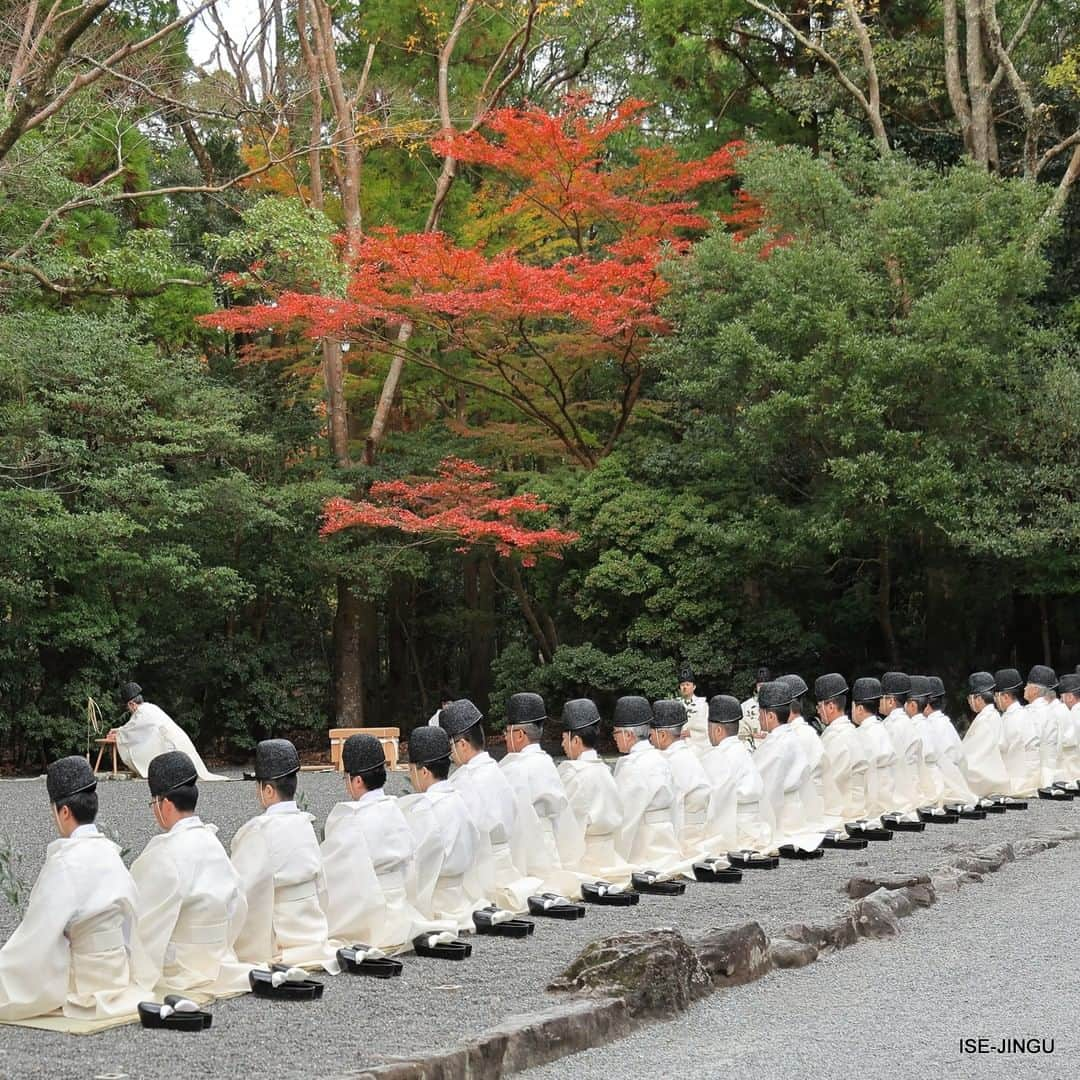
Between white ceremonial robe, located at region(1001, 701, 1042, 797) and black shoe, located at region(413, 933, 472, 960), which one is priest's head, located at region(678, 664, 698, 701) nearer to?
white ceremonial robe, located at region(1001, 701, 1042, 797)

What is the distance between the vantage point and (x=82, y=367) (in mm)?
18922

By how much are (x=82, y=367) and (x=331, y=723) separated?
7.59 metres

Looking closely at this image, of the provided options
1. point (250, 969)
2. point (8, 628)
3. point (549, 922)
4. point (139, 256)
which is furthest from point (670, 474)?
point (250, 969)

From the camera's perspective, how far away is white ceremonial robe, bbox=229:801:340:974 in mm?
7020

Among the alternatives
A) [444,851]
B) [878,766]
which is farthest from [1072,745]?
[444,851]

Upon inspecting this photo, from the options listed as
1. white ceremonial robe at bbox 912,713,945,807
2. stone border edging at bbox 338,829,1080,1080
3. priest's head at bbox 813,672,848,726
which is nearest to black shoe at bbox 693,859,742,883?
stone border edging at bbox 338,829,1080,1080

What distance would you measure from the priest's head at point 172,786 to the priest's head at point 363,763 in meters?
1.19

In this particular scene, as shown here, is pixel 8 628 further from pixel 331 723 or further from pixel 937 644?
pixel 937 644

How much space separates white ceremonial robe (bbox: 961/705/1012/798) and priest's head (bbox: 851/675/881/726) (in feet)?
6.69

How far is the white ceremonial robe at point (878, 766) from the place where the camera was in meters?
12.8

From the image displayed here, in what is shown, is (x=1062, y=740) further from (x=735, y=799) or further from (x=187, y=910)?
(x=187, y=910)

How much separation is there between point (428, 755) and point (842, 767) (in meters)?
5.66

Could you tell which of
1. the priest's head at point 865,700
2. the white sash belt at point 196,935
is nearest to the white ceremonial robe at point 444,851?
the white sash belt at point 196,935

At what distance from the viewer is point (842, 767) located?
1267 cm
